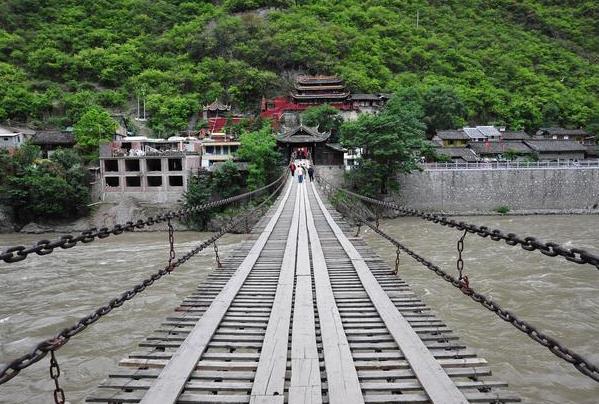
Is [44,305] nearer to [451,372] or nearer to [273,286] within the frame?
[273,286]

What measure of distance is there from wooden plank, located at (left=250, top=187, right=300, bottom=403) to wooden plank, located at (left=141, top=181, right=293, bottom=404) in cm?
49

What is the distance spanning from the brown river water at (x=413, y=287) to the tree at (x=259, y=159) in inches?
287

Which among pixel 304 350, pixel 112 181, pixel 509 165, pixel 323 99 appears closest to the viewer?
pixel 304 350

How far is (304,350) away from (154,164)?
2726cm

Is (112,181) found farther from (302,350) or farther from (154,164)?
(302,350)

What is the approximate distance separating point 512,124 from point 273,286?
4597 centimetres

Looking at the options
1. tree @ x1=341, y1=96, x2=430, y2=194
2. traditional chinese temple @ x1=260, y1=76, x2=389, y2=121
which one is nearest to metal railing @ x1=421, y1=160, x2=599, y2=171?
tree @ x1=341, y1=96, x2=430, y2=194

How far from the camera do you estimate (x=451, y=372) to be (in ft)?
9.46

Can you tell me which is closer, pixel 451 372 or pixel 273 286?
pixel 451 372

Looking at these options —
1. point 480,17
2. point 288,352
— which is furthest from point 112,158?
point 480,17

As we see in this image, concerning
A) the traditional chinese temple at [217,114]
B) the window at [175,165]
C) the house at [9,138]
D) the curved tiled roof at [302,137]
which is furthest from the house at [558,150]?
the house at [9,138]

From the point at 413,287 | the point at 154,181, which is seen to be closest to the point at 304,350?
the point at 413,287

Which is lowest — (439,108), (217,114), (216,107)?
(439,108)

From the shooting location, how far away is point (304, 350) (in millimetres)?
3344
